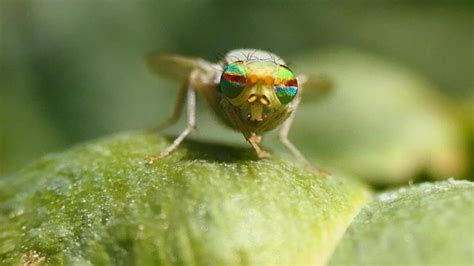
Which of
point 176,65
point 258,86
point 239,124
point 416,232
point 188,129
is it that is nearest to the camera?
point 416,232

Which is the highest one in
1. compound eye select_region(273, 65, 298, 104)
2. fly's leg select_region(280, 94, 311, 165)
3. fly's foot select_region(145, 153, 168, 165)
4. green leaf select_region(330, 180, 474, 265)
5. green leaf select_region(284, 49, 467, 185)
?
compound eye select_region(273, 65, 298, 104)

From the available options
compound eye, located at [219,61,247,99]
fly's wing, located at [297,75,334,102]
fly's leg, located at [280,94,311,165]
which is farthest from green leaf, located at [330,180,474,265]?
fly's wing, located at [297,75,334,102]

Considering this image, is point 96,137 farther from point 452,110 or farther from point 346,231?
point 346,231

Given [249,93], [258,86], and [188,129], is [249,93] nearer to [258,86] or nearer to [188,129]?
[258,86]

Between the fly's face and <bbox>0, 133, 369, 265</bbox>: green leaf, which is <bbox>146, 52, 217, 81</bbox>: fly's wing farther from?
<bbox>0, 133, 369, 265</bbox>: green leaf

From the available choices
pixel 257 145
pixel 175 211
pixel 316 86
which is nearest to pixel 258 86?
pixel 257 145

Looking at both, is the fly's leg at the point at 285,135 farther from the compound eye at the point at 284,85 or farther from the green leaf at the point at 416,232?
the green leaf at the point at 416,232

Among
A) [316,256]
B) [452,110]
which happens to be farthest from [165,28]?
[316,256]
